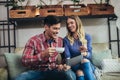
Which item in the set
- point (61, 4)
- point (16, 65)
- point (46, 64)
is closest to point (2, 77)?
point (16, 65)

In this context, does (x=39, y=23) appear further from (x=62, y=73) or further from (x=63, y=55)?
(x=62, y=73)

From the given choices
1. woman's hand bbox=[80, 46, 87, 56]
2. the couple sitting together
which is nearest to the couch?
the couple sitting together

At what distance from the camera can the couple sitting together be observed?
2446mm

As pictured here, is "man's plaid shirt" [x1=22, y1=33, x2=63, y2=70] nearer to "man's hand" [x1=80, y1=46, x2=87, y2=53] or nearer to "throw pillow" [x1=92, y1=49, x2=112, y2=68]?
"man's hand" [x1=80, y1=46, x2=87, y2=53]

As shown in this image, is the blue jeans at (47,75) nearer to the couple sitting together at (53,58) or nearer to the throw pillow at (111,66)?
the couple sitting together at (53,58)

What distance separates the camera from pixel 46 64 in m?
2.55

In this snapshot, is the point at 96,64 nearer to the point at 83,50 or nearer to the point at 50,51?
the point at 83,50

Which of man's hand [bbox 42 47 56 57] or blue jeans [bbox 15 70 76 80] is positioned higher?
man's hand [bbox 42 47 56 57]

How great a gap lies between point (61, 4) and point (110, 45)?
0.86 meters

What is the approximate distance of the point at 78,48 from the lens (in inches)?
106

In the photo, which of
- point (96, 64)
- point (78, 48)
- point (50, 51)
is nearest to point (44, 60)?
point (50, 51)

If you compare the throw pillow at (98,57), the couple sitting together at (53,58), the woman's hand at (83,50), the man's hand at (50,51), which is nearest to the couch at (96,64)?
the throw pillow at (98,57)

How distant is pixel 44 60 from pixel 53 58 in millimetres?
107

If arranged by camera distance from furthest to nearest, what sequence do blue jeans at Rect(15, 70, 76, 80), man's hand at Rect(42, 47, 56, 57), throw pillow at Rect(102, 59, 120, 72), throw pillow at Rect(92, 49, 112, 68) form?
throw pillow at Rect(92, 49, 112, 68) < throw pillow at Rect(102, 59, 120, 72) < blue jeans at Rect(15, 70, 76, 80) < man's hand at Rect(42, 47, 56, 57)
